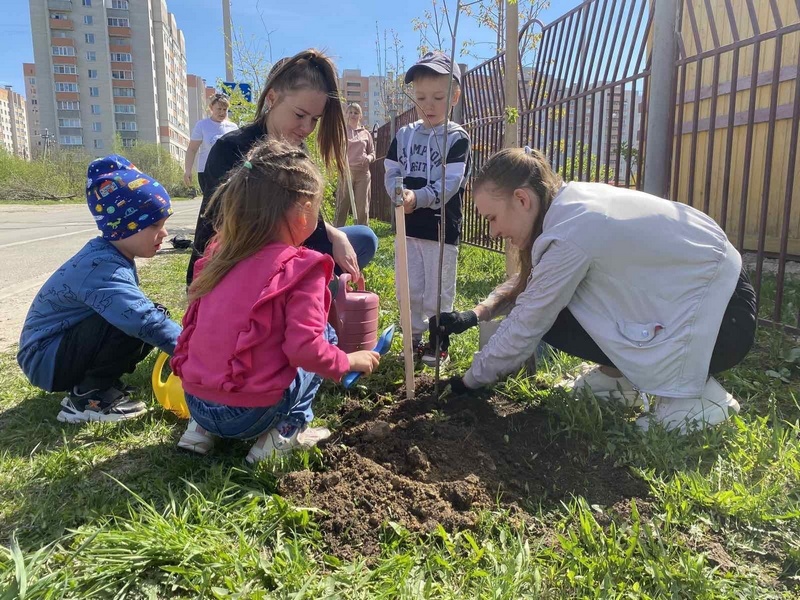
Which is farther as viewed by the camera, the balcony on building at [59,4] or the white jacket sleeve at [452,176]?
the balcony on building at [59,4]

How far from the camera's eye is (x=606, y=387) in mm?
2461

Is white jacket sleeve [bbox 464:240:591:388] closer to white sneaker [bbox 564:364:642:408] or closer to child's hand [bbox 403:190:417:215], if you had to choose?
white sneaker [bbox 564:364:642:408]

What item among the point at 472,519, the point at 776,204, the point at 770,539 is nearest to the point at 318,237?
the point at 472,519

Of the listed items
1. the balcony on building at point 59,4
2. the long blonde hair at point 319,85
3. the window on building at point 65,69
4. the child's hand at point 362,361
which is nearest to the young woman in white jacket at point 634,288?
the child's hand at point 362,361

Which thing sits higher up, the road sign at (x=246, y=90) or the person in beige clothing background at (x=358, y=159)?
the road sign at (x=246, y=90)

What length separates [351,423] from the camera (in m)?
2.25

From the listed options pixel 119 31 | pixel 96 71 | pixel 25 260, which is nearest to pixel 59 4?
pixel 119 31

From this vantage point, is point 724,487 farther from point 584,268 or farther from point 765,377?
point 765,377

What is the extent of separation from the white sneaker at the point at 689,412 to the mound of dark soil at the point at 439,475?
0.35m

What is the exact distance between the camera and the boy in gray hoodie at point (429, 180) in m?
2.92

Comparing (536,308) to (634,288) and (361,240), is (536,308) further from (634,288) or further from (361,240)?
(361,240)

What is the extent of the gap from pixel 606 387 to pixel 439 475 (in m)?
1.06

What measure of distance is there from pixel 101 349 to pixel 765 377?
117 inches

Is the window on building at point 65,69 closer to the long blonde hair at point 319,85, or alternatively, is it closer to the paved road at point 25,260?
the paved road at point 25,260
